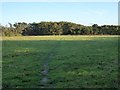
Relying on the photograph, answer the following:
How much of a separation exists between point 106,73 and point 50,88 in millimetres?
5843

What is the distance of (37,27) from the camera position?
173250 millimetres

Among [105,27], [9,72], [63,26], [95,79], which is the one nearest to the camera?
[95,79]

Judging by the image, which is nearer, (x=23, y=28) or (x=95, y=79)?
(x=95, y=79)

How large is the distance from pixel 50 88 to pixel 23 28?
161m

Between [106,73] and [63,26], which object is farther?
[63,26]

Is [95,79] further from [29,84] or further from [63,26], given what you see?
[63,26]

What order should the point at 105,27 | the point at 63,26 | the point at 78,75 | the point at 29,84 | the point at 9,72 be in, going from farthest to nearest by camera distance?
the point at 63,26, the point at 105,27, the point at 9,72, the point at 78,75, the point at 29,84

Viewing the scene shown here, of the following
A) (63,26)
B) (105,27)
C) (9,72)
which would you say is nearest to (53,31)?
(63,26)

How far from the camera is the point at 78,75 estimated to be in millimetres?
19547

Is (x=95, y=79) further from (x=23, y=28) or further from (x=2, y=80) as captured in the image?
(x=23, y=28)

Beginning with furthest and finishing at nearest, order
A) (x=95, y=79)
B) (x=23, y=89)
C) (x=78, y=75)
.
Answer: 1. (x=78, y=75)
2. (x=95, y=79)
3. (x=23, y=89)

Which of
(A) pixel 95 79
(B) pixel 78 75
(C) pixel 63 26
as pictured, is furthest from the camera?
(C) pixel 63 26

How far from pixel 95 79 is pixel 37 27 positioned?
513 feet

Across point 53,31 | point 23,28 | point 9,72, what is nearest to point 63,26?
point 53,31
